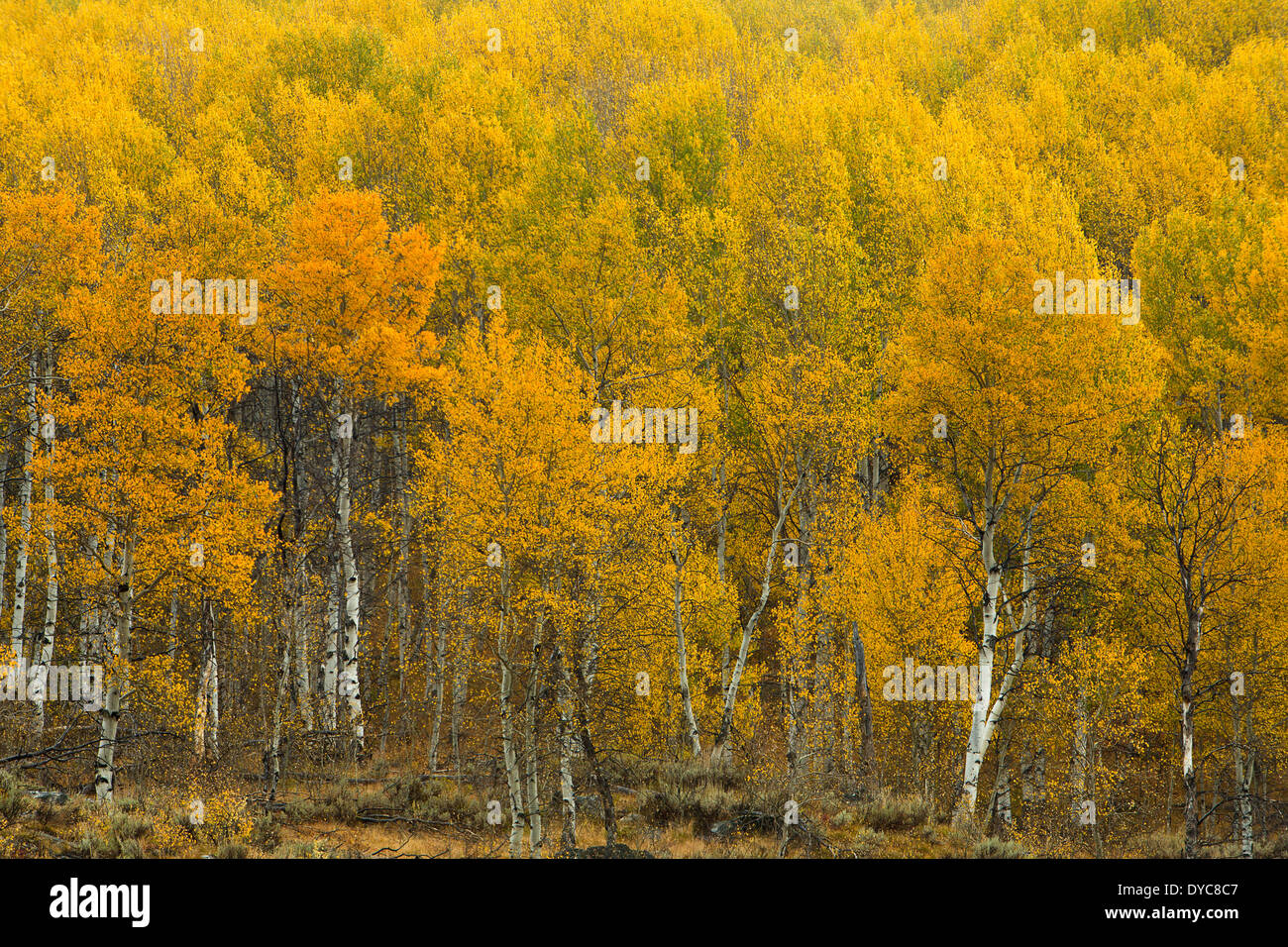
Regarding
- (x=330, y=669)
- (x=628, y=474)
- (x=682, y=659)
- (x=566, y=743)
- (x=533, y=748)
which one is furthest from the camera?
(x=682, y=659)

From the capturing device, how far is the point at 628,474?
2003cm

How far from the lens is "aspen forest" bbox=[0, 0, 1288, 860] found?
18250mm

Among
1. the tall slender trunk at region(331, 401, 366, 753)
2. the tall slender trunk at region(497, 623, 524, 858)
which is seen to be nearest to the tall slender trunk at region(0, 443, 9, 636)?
the tall slender trunk at region(331, 401, 366, 753)

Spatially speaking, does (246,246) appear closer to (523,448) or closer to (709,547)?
(523,448)

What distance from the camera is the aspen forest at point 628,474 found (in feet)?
59.9

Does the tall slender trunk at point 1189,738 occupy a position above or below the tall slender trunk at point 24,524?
below

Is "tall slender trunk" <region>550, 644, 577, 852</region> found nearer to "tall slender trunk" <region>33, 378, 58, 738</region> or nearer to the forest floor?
the forest floor

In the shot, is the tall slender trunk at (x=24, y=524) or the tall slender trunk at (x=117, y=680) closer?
the tall slender trunk at (x=117, y=680)

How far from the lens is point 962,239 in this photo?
803 inches

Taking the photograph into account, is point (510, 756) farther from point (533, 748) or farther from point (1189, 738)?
point (1189, 738)

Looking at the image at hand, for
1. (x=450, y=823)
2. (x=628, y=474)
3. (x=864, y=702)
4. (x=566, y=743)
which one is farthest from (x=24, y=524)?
(x=864, y=702)

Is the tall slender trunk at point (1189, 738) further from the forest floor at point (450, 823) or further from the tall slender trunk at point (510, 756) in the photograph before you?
the tall slender trunk at point (510, 756)

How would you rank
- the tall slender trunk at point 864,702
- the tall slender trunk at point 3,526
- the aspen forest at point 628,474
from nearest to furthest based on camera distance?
the aspen forest at point 628,474 < the tall slender trunk at point 3,526 < the tall slender trunk at point 864,702

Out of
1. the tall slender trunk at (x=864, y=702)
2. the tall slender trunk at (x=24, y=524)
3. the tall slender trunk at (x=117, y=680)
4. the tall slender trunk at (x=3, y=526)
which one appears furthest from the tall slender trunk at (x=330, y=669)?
the tall slender trunk at (x=864, y=702)
